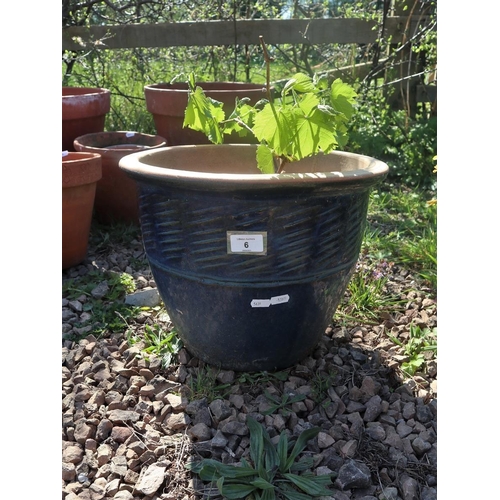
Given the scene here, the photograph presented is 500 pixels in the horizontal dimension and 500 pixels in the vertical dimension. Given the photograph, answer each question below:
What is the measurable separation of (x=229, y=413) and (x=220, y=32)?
10.8ft

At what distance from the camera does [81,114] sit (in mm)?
3363

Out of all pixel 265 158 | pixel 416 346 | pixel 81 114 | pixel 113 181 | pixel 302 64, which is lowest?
pixel 416 346

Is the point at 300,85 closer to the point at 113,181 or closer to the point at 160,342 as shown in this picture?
the point at 160,342

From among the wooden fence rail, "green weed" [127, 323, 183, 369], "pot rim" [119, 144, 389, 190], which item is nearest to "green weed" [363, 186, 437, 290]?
"pot rim" [119, 144, 389, 190]

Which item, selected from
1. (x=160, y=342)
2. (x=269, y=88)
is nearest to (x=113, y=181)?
(x=160, y=342)

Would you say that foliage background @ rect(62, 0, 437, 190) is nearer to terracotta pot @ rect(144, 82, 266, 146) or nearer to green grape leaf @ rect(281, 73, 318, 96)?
terracotta pot @ rect(144, 82, 266, 146)

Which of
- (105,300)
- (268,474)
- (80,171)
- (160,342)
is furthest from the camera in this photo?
(80,171)

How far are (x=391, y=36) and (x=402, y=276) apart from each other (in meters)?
2.35

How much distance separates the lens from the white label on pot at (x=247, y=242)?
1.63m

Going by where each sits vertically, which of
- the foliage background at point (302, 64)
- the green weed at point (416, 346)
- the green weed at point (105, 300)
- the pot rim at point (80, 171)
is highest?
the foliage background at point (302, 64)

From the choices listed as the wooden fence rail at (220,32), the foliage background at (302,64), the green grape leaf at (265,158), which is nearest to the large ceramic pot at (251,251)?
the green grape leaf at (265,158)

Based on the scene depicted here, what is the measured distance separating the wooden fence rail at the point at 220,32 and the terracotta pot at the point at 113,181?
120cm

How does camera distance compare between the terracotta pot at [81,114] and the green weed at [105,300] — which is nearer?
the green weed at [105,300]

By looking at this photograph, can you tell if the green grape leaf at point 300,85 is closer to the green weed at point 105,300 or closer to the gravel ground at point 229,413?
the gravel ground at point 229,413
